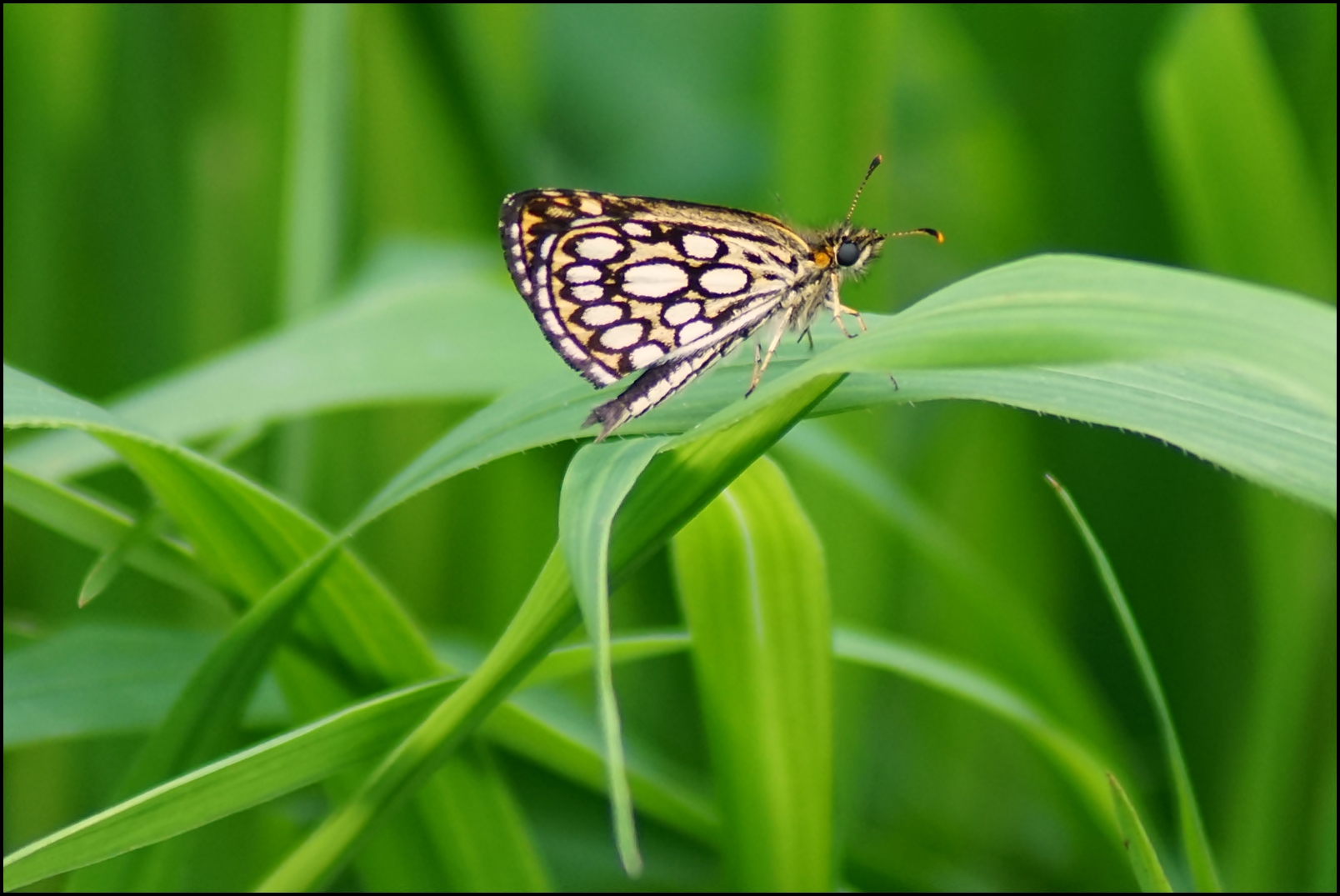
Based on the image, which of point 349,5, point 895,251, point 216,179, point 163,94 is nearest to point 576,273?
point 349,5

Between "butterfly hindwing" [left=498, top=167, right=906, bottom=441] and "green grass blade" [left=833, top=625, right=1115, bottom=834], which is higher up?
"butterfly hindwing" [left=498, top=167, right=906, bottom=441]

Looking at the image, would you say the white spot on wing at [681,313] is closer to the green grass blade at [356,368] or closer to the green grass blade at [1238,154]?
the green grass blade at [356,368]

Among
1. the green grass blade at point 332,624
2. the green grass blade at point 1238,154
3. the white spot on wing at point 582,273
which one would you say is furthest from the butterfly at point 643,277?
the green grass blade at point 1238,154

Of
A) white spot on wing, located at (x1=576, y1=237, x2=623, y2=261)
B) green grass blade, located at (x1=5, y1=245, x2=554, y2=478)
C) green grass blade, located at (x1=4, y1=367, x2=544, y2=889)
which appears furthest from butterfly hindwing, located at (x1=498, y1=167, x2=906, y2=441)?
green grass blade, located at (x1=4, y1=367, x2=544, y2=889)

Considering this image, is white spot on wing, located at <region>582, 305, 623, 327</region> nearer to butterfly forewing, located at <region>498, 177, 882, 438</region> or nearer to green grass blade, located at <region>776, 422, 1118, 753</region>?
butterfly forewing, located at <region>498, 177, 882, 438</region>

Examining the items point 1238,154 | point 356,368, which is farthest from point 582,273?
point 1238,154

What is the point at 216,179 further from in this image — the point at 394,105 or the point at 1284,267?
the point at 1284,267
